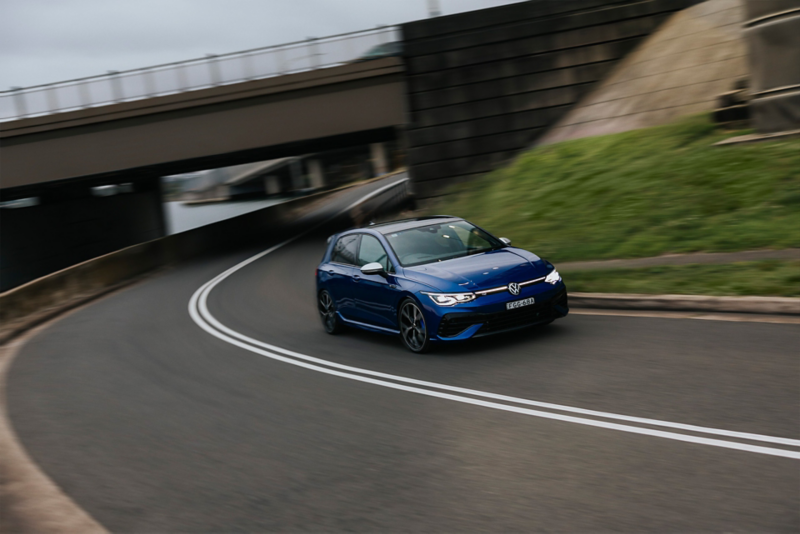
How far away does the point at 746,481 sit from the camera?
4727 millimetres

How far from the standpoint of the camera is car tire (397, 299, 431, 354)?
955 cm

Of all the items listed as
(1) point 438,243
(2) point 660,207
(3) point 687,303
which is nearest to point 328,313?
(1) point 438,243

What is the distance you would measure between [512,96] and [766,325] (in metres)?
17.5

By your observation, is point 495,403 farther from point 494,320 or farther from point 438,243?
point 438,243

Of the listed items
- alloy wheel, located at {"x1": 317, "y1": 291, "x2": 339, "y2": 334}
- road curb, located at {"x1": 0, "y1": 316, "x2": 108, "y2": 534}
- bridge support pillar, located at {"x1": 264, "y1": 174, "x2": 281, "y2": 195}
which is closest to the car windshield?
alloy wheel, located at {"x1": 317, "y1": 291, "x2": 339, "y2": 334}

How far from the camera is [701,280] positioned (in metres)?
10.7

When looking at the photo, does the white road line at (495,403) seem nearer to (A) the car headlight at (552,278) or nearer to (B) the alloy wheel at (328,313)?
(B) the alloy wheel at (328,313)

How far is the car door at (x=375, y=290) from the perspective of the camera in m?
10.2

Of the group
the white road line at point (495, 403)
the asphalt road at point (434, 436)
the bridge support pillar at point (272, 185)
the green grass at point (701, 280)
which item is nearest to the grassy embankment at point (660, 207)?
the green grass at point (701, 280)

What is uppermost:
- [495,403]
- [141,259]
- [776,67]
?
[776,67]

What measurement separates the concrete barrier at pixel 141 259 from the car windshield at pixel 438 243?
9.62 metres

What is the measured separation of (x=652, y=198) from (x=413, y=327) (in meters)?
7.97

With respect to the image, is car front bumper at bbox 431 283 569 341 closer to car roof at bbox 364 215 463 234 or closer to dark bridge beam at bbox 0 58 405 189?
car roof at bbox 364 215 463 234

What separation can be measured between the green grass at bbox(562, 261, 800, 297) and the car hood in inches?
79.1
